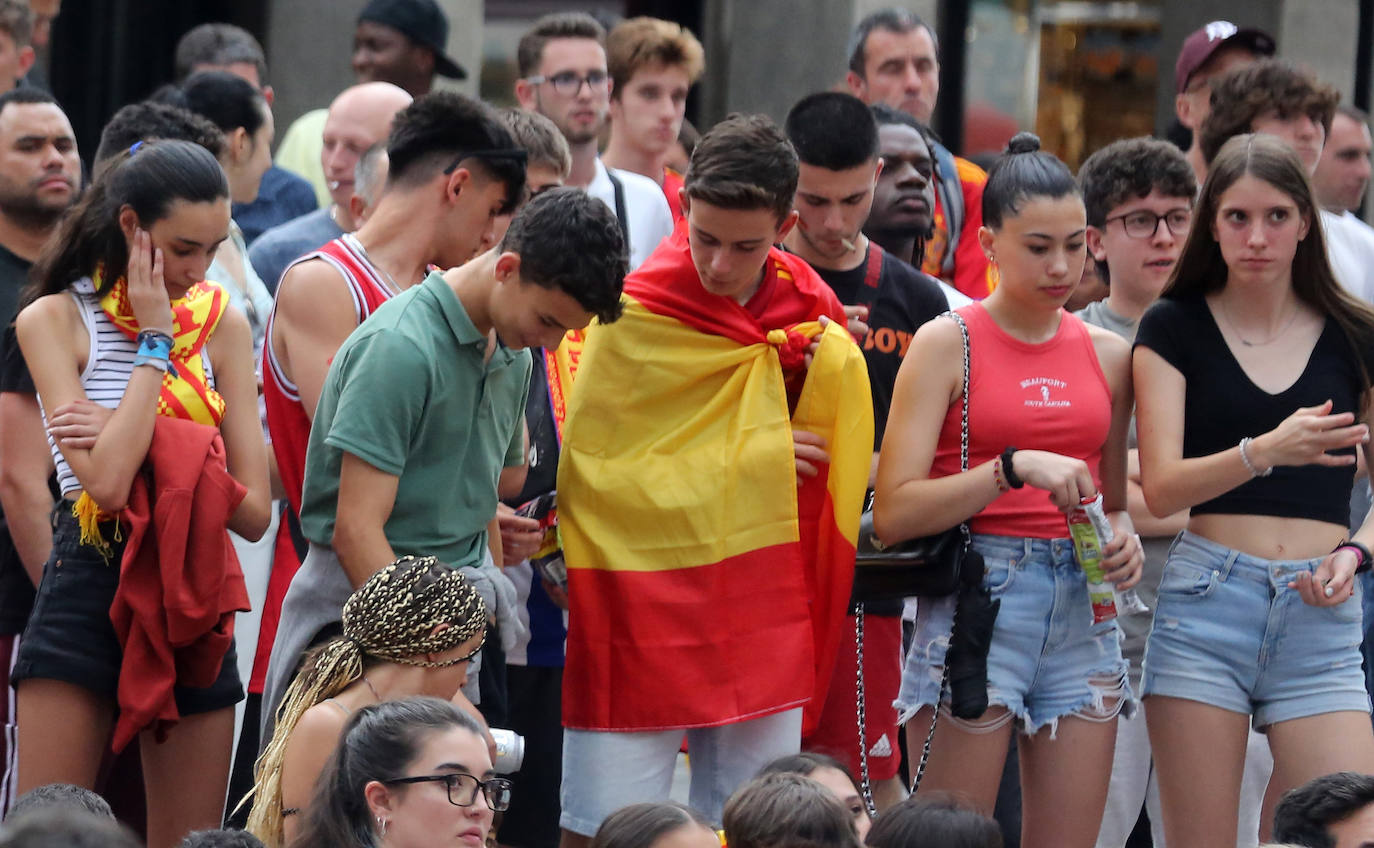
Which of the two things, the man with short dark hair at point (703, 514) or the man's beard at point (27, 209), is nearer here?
the man with short dark hair at point (703, 514)

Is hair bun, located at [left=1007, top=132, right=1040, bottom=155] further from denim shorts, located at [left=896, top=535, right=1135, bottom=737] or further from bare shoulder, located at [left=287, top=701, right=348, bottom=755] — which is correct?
bare shoulder, located at [left=287, top=701, right=348, bottom=755]

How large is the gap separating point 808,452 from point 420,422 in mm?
963

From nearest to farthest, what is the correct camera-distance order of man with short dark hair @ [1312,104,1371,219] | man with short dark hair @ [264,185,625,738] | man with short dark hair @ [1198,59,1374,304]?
1. man with short dark hair @ [264,185,625,738]
2. man with short dark hair @ [1198,59,1374,304]
3. man with short dark hair @ [1312,104,1371,219]

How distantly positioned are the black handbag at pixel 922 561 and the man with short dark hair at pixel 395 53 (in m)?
3.82

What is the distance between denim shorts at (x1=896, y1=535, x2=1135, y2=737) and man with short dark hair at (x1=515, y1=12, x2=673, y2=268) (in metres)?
1.99

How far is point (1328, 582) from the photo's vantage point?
4562mm

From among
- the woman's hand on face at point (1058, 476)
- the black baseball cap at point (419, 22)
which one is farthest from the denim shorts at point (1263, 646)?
the black baseball cap at point (419, 22)

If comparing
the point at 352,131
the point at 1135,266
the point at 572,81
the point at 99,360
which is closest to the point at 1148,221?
the point at 1135,266

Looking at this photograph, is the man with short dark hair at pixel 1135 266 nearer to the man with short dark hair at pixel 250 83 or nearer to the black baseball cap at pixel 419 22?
the man with short dark hair at pixel 250 83

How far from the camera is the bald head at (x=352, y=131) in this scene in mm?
6680

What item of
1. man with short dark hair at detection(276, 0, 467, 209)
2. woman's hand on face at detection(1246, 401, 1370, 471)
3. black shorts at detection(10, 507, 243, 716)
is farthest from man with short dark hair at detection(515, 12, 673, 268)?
woman's hand on face at detection(1246, 401, 1370, 471)

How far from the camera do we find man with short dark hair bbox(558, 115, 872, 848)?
4.48 metres

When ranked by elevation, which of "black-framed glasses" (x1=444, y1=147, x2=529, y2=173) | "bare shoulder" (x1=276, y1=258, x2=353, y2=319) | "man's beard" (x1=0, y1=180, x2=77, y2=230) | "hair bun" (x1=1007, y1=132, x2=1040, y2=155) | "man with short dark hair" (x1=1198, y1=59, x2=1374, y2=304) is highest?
"man with short dark hair" (x1=1198, y1=59, x2=1374, y2=304)

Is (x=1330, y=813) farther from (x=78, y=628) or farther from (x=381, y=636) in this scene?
(x=78, y=628)
